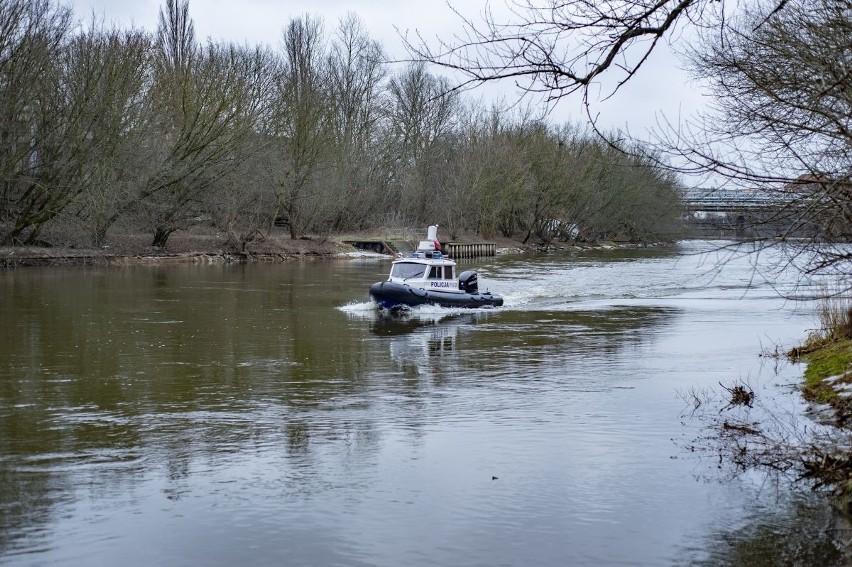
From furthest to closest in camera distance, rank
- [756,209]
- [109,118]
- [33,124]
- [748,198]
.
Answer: [109,118] < [33,124] < [748,198] < [756,209]

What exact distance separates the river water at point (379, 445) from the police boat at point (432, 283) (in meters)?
3.24

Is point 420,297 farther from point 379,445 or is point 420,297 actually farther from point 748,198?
point 748,198

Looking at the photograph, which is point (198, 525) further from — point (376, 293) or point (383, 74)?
point (383, 74)

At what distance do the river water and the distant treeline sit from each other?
435cm

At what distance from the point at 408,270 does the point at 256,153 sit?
28230 millimetres

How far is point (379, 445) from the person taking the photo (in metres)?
11.3

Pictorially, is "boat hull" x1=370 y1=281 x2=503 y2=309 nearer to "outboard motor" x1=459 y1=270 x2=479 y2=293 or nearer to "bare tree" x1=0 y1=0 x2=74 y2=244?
"outboard motor" x1=459 y1=270 x2=479 y2=293

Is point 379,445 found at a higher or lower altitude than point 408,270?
lower

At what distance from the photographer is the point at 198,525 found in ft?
27.3

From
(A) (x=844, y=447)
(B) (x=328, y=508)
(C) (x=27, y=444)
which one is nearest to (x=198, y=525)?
(B) (x=328, y=508)

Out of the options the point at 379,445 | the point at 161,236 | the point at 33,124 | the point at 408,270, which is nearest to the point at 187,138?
the point at 161,236

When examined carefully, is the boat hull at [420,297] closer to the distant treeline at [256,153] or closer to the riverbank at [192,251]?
the distant treeline at [256,153]

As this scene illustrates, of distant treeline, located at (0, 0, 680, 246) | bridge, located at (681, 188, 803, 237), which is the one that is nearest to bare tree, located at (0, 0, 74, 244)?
distant treeline, located at (0, 0, 680, 246)

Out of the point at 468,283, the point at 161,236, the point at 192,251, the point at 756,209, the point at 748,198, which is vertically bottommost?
the point at 468,283
